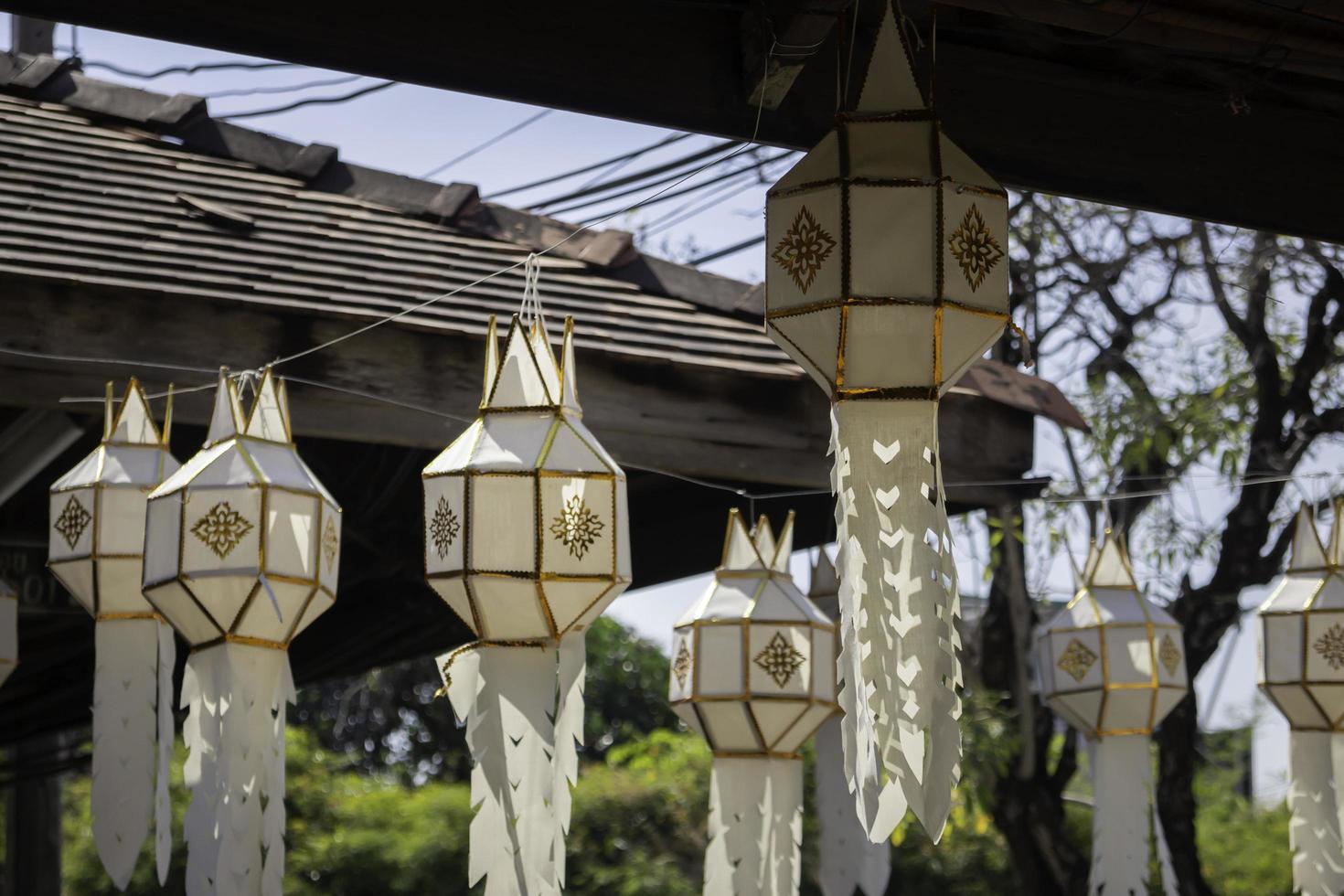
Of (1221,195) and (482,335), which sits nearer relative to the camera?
(1221,195)

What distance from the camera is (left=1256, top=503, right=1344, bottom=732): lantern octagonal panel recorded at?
21.9ft

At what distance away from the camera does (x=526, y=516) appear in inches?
183

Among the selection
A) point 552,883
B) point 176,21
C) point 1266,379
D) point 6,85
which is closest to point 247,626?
point 552,883

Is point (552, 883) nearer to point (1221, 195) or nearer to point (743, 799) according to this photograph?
point (743, 799)

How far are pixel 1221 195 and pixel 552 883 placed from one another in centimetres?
239

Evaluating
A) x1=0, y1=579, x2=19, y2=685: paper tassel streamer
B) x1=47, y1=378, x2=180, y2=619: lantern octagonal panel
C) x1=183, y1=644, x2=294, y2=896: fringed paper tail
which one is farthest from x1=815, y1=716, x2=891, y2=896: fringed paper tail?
x1=0, y1=579, x2=19, y2=685: paper tassel streamer

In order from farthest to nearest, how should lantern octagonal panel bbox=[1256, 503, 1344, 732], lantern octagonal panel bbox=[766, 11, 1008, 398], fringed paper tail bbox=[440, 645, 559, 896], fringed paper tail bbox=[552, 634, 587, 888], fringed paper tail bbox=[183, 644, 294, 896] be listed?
lantern octagonal panel bbox=[1256, 503, 1344, 732] → fringed paper tail bbox=[183, 644, 294, 896] → fringed paper tail bbox=[552, 634, 587, 888] → fringed paper tail bbox=[440, 645, 559, 896] → lantern octagonal panel bbox=[766, 11, 1008, 398]

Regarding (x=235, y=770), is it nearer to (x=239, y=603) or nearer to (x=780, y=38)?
(x=239, y=603)

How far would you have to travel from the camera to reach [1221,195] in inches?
155

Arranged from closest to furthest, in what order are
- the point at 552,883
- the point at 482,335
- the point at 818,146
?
the point at 818,146 → the point at 552,883 → the point at 482,335

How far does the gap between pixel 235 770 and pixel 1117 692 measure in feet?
12.2

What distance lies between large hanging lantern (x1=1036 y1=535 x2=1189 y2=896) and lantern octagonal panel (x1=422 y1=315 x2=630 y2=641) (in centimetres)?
303

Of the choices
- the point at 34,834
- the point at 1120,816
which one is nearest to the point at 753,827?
the point at 1120,816

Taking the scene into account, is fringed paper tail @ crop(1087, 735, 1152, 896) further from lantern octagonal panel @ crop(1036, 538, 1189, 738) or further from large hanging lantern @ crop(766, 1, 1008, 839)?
large hanging lantern @ crop(766, 1, 1008, 839)
